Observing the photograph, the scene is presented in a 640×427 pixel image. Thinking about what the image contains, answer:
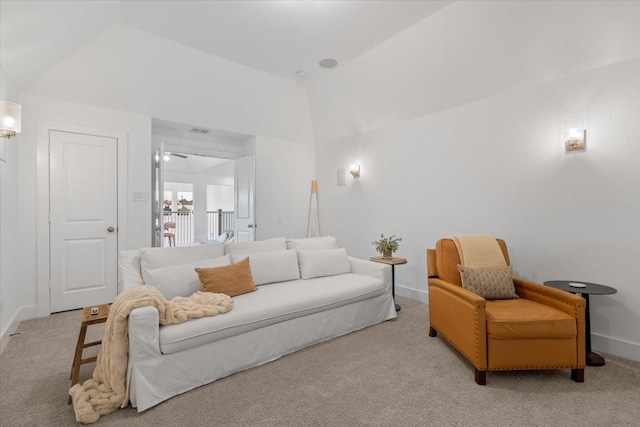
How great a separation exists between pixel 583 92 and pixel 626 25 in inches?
20.3

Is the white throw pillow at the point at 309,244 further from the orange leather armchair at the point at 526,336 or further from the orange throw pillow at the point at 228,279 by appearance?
the orange leather armchair at the point at 526,336

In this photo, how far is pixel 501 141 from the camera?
11.0ft

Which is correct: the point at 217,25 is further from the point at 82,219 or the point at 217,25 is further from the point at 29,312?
the point at 29,312

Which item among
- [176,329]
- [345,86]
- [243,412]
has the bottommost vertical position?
[243,412]

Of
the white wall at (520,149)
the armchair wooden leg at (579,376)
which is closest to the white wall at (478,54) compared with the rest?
the white wall at (520,149)

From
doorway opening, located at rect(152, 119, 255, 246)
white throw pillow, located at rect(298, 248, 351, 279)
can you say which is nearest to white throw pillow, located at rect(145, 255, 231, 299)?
white throw pillow, located at rect(298, 248, 351, 279)

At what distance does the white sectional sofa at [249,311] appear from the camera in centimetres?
196

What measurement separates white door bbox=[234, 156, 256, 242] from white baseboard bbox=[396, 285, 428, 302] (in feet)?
7.83

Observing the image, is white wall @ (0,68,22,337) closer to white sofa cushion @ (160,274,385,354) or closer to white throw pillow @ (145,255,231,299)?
white throw pillow @ (145,255,231,299)

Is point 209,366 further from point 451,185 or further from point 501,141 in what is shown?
point 501,141

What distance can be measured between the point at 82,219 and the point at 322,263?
2.86 metres

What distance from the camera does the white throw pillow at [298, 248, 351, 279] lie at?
11.0 ft

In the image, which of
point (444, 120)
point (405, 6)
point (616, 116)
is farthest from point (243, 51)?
point (616, 116)

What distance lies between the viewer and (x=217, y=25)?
3.20 meters
